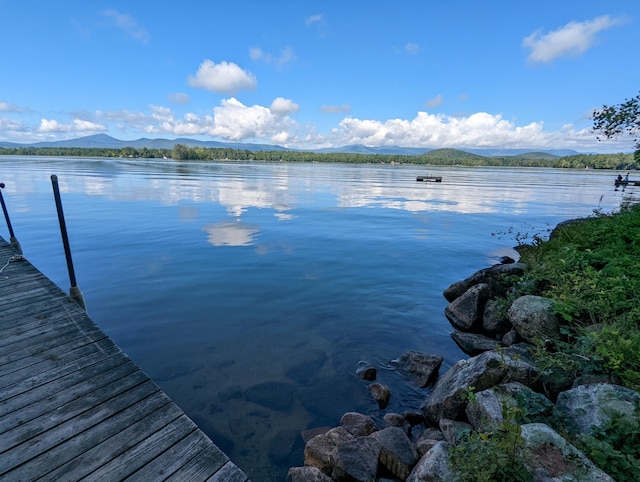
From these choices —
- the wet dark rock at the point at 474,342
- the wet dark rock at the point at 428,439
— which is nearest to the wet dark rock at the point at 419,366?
the wet dark rock at the point at 474,342

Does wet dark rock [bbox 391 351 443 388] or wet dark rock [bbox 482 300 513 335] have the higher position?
wet dark rock [bbox 482 300 513 335]

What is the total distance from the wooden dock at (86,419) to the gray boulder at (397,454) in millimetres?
2231

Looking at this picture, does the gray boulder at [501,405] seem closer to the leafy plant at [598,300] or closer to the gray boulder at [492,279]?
the leafy plant at [598,300]

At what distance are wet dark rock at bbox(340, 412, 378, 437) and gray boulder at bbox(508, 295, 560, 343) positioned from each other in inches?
162

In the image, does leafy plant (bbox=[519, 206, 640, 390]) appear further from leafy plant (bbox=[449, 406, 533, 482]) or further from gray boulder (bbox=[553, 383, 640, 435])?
leafy plant (bbox=[449, 406, 533, 482])

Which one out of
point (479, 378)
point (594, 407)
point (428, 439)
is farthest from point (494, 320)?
point (428, 439)

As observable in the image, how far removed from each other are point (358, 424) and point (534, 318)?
15.9ft

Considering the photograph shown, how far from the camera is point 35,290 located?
7.89m

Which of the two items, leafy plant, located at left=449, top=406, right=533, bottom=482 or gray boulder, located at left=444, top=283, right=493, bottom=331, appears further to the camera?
gray boulder, located at left=444, top=283, right=493, bottom=331

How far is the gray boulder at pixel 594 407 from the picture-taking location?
13.1 feet

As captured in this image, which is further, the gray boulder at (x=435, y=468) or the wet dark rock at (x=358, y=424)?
the wet dark rock at (x=358, y=424)

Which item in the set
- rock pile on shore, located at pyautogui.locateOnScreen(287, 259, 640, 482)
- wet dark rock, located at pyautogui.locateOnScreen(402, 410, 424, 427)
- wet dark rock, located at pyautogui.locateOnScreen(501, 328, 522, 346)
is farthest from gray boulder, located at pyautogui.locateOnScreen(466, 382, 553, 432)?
wet dark rock, located at pyautogui.locateOnScreen(501, 328, 522, 346)

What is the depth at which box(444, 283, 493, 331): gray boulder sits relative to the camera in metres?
9.70

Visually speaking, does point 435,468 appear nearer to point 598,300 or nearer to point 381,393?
point 381,393
